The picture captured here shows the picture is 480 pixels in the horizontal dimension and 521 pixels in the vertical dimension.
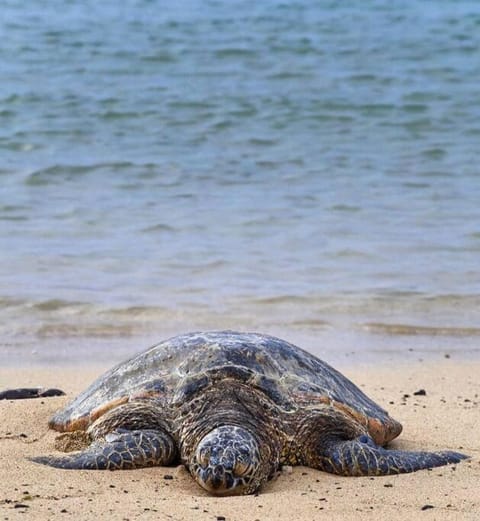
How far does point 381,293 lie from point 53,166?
202 inches

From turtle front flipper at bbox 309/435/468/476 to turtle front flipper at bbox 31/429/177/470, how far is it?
0.61 meters

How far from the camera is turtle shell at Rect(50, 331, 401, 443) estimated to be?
4406 mm

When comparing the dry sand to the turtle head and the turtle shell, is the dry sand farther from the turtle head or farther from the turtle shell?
the turtle shell

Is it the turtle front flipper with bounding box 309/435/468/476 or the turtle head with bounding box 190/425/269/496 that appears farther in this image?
the turtle front flipper with bounding box 309/435/468/476

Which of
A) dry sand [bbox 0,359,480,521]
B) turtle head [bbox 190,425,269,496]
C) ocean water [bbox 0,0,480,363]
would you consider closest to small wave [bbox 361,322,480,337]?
ocean water [bbox 0,0,480,363]

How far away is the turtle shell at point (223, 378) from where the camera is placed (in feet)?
14.5

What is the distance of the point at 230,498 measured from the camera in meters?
3.90

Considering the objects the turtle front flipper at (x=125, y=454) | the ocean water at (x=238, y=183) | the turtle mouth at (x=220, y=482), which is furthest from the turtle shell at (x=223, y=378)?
the ocean water at (x=238, y=183)

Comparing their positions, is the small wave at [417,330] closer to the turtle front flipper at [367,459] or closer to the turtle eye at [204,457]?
the turtle front flipper at [367,459]

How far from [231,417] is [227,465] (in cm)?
36

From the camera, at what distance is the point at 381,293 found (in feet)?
25.9

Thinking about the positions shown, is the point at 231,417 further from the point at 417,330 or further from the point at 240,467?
the point at 417,330

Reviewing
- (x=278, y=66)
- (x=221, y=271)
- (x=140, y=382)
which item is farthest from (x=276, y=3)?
A: (x=140, y=382)

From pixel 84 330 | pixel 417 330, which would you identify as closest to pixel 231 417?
pixel 84 330
